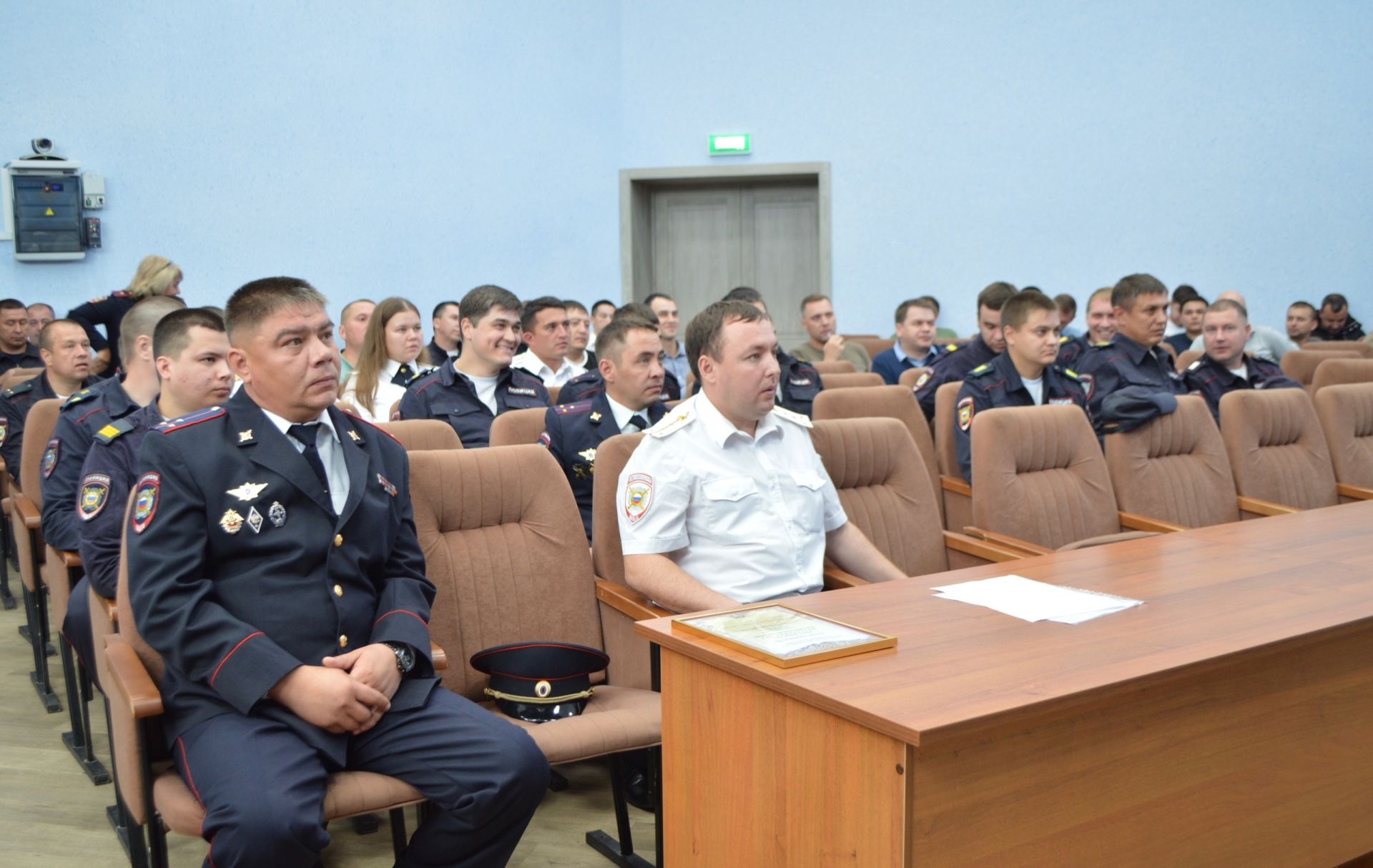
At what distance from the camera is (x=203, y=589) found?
194cm

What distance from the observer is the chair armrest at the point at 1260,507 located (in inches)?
135

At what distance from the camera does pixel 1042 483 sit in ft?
10.4

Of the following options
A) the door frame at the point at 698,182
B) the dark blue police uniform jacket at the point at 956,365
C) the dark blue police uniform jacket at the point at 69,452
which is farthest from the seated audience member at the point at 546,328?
the door frame at the point at 698,182

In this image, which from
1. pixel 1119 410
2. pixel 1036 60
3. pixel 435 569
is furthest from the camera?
pixel 1036 60

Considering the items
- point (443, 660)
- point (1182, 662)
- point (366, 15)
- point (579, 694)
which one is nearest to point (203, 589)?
point (443, 660)

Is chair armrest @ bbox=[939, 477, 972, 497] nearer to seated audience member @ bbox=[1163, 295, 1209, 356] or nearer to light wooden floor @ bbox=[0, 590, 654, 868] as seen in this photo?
light wooden floor @ bbox=[0, 590, 654, 868]

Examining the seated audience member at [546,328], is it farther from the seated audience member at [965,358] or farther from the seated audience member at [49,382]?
the seated audience member at [49,382]

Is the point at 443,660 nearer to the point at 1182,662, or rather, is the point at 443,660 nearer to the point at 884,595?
the point at 884,595

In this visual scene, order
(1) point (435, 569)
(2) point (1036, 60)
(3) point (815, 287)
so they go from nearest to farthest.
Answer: (1) point (435, 569) → (2) point (1036, 60) → (3) point (815, 287)

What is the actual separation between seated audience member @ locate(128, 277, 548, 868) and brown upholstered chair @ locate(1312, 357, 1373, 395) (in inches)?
179

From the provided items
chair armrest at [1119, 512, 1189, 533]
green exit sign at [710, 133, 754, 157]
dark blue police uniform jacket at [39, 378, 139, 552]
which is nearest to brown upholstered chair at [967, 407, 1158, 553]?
chair armrest at [1119, 512, 1189, 533]

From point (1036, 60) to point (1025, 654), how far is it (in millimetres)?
8208

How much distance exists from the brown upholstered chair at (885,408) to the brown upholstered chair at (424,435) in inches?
51.8

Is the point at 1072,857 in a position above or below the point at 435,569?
below
